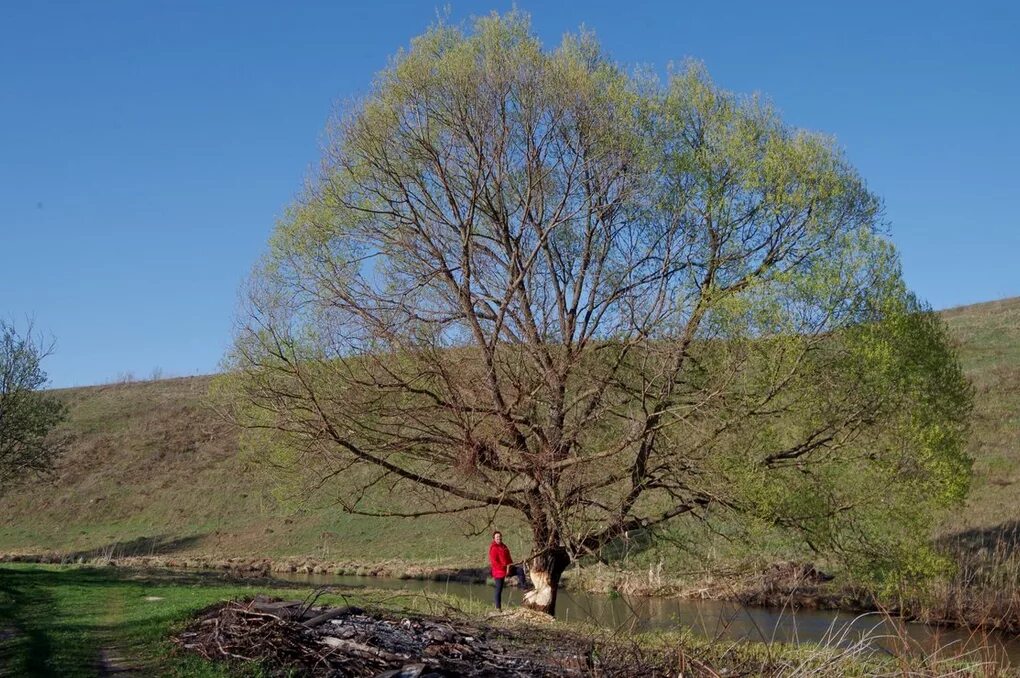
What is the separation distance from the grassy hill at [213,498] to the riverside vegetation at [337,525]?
0.09 m

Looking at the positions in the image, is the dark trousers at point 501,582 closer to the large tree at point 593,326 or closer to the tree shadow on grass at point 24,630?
the large tree at point 593,326

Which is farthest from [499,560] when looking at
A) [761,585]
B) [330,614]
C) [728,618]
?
[761,585]

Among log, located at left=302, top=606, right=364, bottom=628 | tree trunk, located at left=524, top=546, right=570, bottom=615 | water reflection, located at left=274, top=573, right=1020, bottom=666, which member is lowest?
water reflection, located at left=274, top=573, right=1020, bottom=666

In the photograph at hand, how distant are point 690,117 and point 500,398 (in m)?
7.21

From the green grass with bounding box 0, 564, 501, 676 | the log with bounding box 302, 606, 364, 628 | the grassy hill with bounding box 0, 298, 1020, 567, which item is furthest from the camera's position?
the grassy hill with bounding box 0, 298, 1020, 567

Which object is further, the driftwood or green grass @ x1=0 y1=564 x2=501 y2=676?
green grass @ x1=0 y1=564 x2=501 y2=676

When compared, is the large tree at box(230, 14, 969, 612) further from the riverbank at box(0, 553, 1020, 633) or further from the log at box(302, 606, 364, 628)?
the log at box(302, 606, 364, 628)

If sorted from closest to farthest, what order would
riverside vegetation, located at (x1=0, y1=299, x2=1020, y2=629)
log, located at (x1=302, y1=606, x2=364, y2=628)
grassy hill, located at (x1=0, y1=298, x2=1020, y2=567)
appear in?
1. log, located at (x1=302, y1=606, x2=364, y2=628)
2. riverside vegetation, located at (x1=0, y1=299, x2=1020, y2=629)
3. grassy hill, located at (x1=0, y1=298, x2=1020, y2=567)

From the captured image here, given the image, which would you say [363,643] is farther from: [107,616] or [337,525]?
[337,525]

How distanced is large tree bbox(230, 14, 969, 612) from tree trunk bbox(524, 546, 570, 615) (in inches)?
3.2

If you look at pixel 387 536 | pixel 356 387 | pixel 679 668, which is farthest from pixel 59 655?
pixel 387 536

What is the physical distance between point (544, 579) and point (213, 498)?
32467 mm

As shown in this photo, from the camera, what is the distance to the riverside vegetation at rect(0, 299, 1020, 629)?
19.9m

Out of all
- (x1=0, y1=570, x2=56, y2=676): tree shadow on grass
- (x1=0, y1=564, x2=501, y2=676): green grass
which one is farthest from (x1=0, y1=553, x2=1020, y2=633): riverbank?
(x1=0, y1=570, x2=56, y2=676): tree shadow on grass
